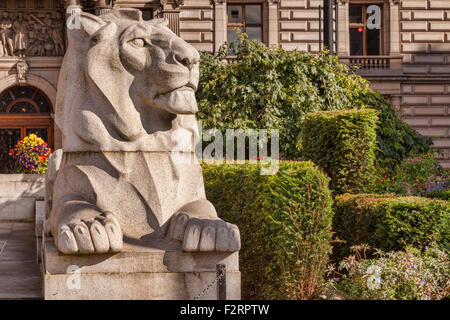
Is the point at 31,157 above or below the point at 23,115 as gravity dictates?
below

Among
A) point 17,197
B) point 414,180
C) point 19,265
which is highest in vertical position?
point 414,180

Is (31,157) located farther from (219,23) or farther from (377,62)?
(377,62)

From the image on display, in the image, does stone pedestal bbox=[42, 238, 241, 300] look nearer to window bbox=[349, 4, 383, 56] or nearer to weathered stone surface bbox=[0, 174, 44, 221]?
weathered stone surface bbox=[0, 174, 44, 221]

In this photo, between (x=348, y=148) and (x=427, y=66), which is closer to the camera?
(x=348, y=148)

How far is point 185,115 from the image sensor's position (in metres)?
4.66

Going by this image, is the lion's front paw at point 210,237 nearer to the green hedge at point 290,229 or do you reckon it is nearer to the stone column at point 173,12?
the green hedge at point 290,229

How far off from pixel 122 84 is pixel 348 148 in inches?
189

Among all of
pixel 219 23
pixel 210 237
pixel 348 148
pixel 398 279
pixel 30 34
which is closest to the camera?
pixel 210 237

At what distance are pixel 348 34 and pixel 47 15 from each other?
37.9 feet

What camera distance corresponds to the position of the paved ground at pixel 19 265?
15.7 feet

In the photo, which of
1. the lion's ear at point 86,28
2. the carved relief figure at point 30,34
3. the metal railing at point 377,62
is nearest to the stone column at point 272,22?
the metal railing at point 377,62

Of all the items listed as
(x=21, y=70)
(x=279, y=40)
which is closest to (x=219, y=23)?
(x=279, y=40)

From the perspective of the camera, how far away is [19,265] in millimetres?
6332
